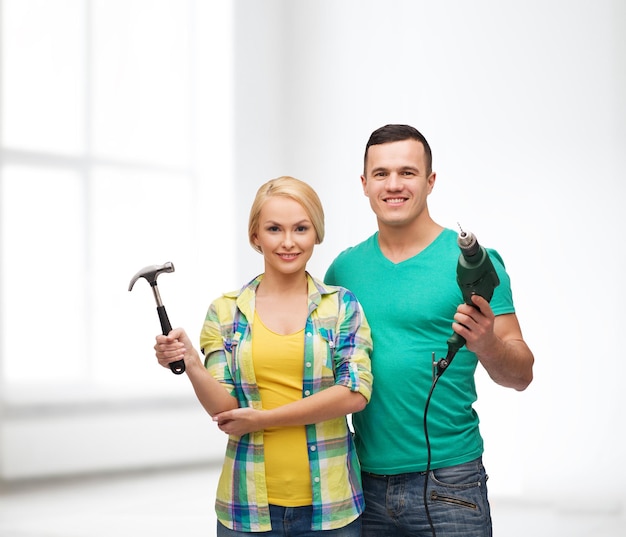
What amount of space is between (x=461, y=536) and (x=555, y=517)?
2.88 meters

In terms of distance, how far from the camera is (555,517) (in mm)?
4324

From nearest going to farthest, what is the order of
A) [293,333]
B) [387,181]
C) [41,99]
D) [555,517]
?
[293,333] < [387,181] < [555,517] < [41,99]

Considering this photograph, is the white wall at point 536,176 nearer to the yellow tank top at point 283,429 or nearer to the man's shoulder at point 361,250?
the man's shoulder at point 361,250

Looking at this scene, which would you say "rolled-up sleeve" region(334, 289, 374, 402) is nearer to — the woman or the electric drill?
the woman

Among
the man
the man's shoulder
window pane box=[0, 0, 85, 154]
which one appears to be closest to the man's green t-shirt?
the man

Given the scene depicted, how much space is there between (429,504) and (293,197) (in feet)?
2.11

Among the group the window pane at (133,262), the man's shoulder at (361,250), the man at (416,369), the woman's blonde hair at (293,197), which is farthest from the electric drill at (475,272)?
the window pane at (133,262)

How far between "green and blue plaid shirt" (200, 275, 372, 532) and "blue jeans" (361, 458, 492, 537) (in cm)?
8

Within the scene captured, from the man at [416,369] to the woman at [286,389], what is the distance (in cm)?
9

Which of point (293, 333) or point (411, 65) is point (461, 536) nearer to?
point (293, 333)

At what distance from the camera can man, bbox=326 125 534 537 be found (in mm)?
1700

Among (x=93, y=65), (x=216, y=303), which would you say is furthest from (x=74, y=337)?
(x=216, y=303)

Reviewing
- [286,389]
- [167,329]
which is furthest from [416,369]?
[167,329]

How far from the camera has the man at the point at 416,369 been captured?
1700 mm
